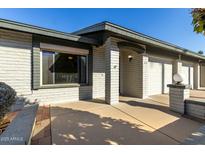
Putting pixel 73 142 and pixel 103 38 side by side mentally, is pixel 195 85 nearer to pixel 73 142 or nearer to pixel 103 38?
pixel 103 38

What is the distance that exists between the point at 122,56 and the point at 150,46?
1.86m

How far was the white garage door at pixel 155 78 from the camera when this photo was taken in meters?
9.55

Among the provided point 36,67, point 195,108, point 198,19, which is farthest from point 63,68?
point 198,19

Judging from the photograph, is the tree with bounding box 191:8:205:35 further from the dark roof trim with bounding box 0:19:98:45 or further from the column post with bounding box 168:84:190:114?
the dark roof trim with bounding box 0:19:98:45

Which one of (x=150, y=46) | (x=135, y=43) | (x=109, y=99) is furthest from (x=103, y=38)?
(x=150, y=46)

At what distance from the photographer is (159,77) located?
1027 centimetres

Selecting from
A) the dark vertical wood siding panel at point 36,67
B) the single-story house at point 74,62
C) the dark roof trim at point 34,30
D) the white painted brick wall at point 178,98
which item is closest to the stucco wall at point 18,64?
the single-story house at point 74,62

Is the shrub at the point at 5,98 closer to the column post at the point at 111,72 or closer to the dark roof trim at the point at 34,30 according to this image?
the dark roof trim at the point at 34,30

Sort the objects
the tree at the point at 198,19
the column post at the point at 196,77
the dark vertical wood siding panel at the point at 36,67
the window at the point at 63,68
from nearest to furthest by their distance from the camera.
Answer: the tree at the point at 198,19 < the dark vertical wood siding panel at the point at 36,67 < the window at the point at 63,68 < the column post at the point at 196,77

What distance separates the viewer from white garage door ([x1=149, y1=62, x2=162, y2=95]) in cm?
955

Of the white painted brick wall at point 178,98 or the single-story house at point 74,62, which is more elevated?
the single-story house at point 74,62

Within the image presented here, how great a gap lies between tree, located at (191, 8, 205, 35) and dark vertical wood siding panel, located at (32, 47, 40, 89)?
208 inches

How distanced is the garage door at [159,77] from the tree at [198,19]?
289 inches

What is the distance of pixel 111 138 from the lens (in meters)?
3.09
